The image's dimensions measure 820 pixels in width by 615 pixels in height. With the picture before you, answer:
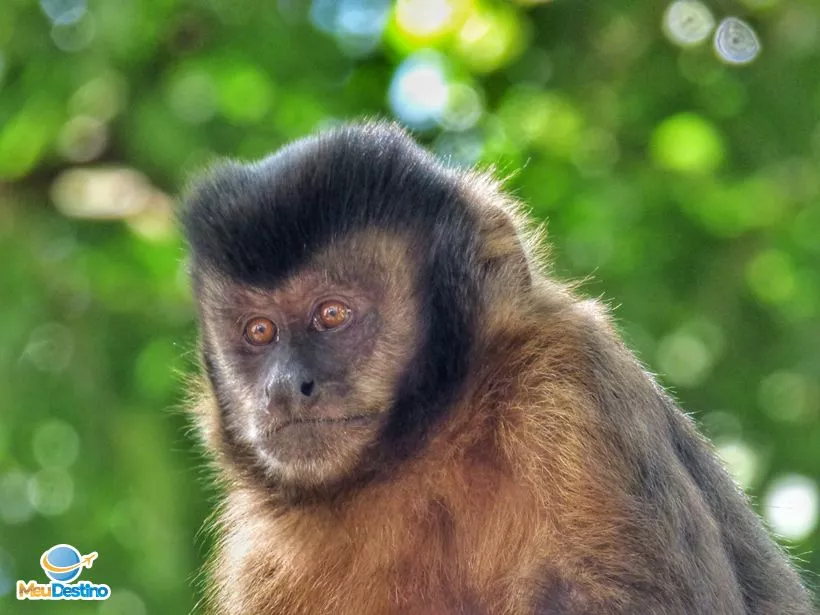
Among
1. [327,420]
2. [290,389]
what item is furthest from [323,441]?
[290,389]

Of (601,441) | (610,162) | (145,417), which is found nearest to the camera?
(601,441)

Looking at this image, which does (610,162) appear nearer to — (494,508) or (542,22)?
(542,22)

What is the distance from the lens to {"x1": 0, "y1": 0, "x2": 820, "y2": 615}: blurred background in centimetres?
609

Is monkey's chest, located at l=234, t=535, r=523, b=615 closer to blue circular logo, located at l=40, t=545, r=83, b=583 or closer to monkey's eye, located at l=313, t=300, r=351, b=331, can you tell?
monkey's eye, located at l=313, t=300, r=351, b=331

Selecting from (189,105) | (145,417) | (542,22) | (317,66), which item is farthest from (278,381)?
(542,22)

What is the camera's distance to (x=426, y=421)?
3.81 metres

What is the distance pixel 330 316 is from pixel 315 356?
0.50ft

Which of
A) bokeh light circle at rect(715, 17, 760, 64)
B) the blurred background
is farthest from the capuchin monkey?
bokeh light circle at rect(715, 17, 760, 64)

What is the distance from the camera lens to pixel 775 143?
20.8ft

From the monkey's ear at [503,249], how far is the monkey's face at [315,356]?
0.88ft

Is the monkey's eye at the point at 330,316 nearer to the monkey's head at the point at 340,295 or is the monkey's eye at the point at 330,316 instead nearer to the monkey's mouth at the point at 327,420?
the monkey's head at the point at 340,295

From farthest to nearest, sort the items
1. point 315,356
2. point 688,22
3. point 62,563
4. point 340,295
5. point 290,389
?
1. point 688,22
2. point 62,563
3. point 340,295
4. point 315,356
5. point 290,389

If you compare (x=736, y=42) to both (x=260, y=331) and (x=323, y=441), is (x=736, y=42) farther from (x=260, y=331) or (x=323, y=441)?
(x=323, y=441)

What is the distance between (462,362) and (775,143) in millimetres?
3124
